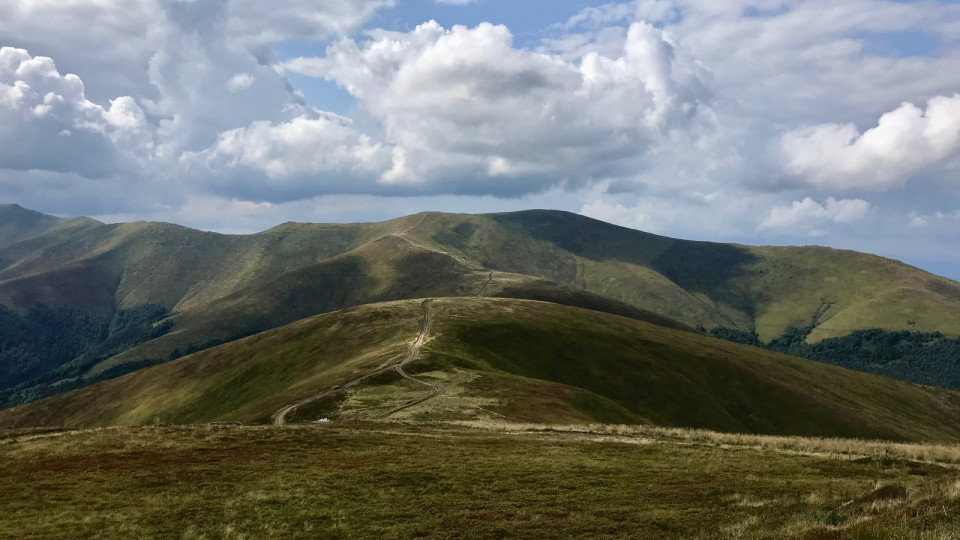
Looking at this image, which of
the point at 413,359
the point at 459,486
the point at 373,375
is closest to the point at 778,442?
the point at 459,486

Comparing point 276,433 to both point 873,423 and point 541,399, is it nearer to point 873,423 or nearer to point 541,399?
point 541,399

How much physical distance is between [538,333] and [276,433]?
107m

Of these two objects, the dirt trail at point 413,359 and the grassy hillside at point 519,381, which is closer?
the dirt trail at point 413,359

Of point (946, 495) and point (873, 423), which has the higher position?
point (946, 495)

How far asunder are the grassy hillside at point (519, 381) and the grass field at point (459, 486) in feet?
114

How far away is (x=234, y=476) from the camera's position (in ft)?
129

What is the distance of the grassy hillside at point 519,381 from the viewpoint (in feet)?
319

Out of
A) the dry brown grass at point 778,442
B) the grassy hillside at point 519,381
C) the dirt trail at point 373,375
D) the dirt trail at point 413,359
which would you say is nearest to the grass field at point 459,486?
the dry brown grass at point 778,442

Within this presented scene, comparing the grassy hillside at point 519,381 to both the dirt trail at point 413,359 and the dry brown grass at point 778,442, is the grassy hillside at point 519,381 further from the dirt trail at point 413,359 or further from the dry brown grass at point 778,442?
the dry brown grass at point 778,442

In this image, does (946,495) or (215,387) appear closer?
(946,495)

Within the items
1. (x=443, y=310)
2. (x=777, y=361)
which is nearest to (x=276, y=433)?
(x=443, y=310)

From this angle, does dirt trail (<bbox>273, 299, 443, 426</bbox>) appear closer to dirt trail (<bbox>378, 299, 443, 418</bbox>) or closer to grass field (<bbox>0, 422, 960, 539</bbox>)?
dirt trail (<bbox>378, 299, 443, 418</bbox>)

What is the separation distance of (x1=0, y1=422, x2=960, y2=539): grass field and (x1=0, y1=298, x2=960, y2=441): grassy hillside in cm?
3477

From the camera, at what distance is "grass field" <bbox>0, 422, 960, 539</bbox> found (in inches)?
1072
